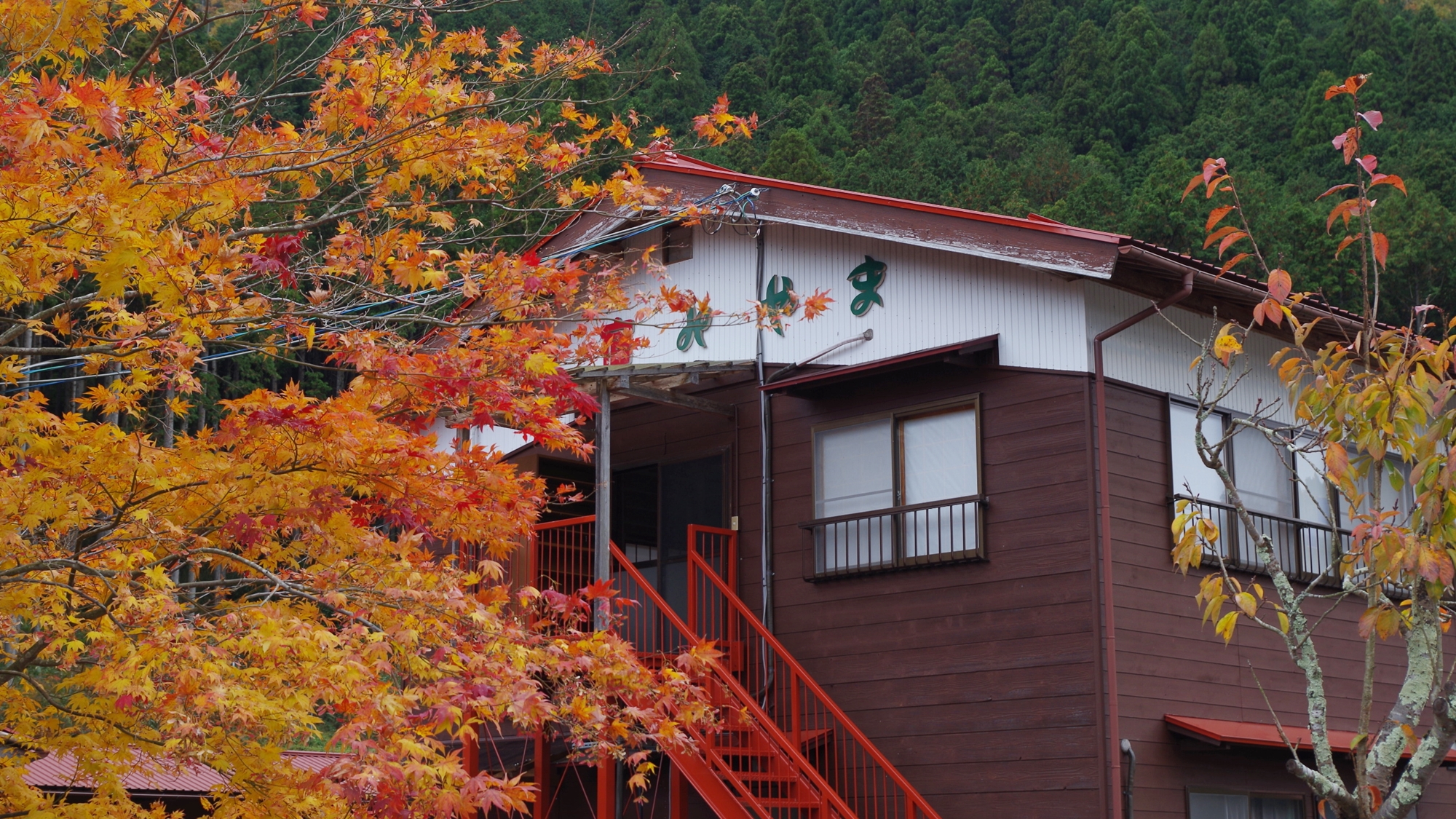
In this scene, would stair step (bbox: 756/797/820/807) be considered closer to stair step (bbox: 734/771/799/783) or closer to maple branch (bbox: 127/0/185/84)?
stair step (bbox: 734/771/799/783)

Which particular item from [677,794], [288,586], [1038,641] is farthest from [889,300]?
[288,586]

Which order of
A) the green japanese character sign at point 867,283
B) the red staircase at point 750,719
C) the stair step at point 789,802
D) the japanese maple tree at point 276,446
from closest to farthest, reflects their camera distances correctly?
the japanese maple tree at point 276,446 → the stair step at point 789,802 → the red staircase at point 750,719 → the green japanese character sign at point 867,283

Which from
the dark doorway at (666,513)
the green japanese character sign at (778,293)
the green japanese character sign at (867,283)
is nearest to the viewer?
the green japanese character sign at (867,283)

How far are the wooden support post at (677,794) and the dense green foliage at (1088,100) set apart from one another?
71.8ft

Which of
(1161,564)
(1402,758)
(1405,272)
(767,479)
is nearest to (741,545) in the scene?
(767,479)

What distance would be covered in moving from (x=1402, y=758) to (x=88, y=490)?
35.3 ft

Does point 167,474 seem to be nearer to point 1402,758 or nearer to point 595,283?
point 595,283

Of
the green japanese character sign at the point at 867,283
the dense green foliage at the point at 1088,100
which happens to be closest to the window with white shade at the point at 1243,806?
the green japanese character sign at the point at 867,283

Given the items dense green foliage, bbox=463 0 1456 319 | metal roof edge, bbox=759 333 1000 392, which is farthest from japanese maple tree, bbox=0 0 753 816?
dense green foliage, bbox=463 0 1456 319

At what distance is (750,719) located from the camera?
32.6 feet

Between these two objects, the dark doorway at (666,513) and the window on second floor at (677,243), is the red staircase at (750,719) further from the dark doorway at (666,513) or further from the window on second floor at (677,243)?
the window on second floor at (677,243)

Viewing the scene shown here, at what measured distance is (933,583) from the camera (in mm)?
11516

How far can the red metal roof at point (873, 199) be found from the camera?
10.5 m

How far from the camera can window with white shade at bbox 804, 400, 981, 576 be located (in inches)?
454
